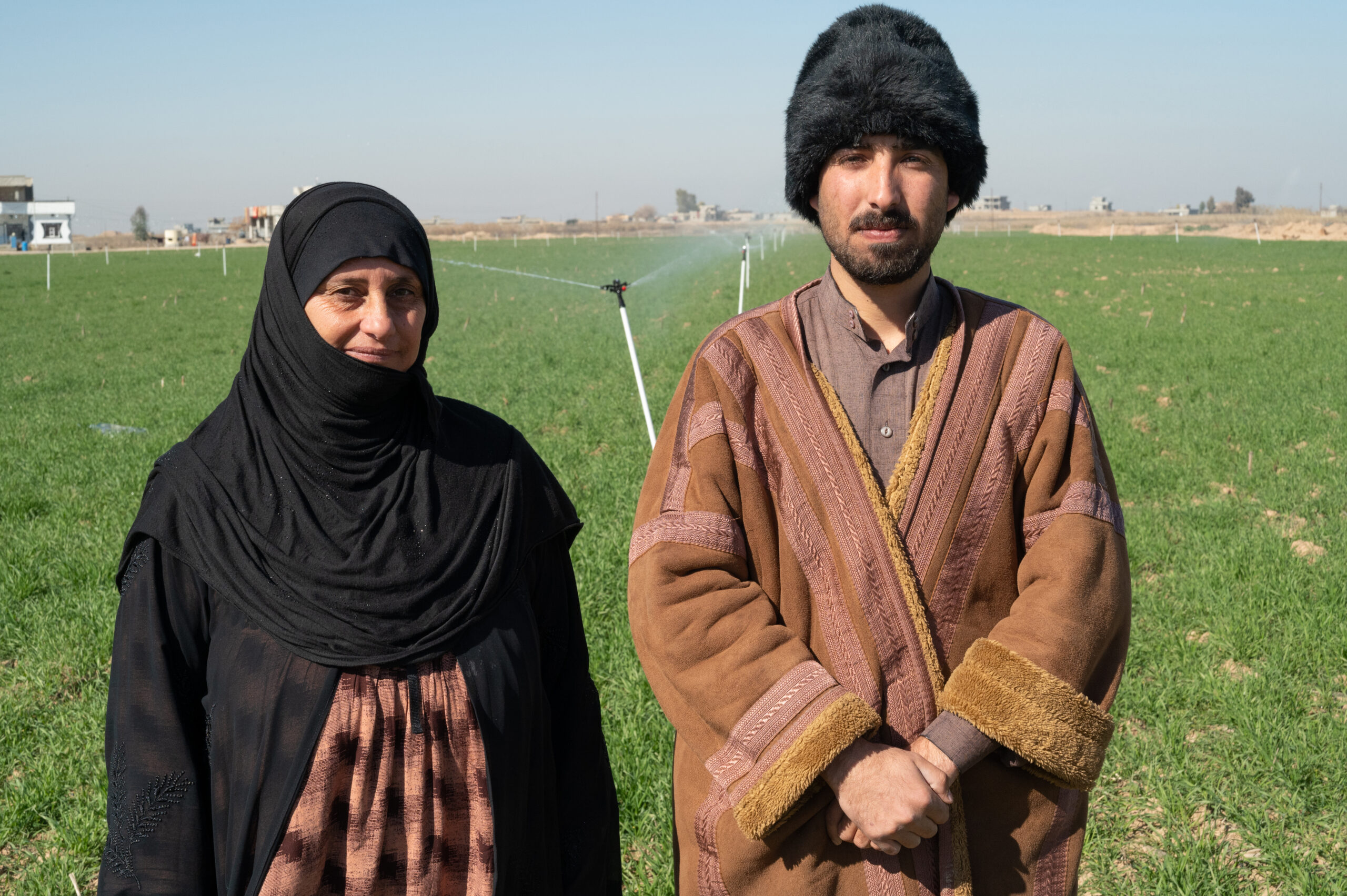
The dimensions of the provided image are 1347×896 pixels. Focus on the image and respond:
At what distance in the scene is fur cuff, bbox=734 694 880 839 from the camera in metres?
1.73

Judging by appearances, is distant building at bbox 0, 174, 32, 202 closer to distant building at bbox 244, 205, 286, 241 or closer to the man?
distant building at bbox 244, 205, 286, 241

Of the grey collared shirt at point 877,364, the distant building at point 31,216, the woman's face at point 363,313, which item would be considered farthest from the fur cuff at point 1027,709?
the distant building at point 31,216

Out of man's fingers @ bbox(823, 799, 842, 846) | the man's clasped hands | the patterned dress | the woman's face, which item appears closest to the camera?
the man's clasped hands

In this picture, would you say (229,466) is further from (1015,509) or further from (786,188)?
(1015,509)

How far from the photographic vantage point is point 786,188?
7.38ft

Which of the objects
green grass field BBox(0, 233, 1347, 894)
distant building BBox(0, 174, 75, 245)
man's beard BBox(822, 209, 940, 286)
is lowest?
green grass field BBox(0, 233, 1347, 894)

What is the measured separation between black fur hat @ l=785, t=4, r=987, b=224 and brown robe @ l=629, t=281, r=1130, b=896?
420 mm

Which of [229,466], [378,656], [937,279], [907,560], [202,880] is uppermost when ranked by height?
[937,279]

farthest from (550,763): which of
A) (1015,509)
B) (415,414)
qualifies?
(1015,509)

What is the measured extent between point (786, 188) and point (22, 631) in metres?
4.85

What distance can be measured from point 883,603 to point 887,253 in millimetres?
673

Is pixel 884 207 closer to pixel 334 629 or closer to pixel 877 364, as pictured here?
pixel 877 364

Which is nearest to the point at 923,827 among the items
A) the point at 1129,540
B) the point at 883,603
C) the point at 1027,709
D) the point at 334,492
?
the point at 1027,709

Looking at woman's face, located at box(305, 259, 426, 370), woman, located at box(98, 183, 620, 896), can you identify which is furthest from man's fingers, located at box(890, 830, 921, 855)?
woman's face, located at box(305, 259, 426, 370)
